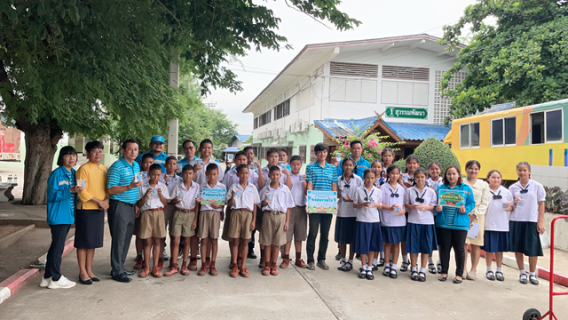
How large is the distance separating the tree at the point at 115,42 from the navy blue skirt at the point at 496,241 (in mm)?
3698

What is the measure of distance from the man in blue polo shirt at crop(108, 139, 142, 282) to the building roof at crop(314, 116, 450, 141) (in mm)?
11930

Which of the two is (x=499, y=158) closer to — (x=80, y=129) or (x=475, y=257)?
(x=475, y=257)

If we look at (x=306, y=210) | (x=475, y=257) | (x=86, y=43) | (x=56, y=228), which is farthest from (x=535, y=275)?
(x=86, y=43)

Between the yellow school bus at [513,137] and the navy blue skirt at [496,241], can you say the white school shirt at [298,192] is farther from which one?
the yellow school bus at [513,137]

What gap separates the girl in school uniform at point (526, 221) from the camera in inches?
231

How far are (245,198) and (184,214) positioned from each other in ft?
2.84

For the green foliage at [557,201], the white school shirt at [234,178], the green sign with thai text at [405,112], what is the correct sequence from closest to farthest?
the white school shirt at [234,178]
the green foliage at [557,201]
the green sign with thai text at [405,112]

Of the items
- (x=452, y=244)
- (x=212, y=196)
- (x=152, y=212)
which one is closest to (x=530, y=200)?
(x=452, y=244)

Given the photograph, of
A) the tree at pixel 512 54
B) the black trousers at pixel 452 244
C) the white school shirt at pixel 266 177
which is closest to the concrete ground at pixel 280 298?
the black trousers at pixel 452 244

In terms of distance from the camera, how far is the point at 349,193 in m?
6.19

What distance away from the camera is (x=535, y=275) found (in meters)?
6.08

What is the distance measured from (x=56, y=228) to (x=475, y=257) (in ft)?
18.6

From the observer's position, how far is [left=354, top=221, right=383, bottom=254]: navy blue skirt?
5852mm

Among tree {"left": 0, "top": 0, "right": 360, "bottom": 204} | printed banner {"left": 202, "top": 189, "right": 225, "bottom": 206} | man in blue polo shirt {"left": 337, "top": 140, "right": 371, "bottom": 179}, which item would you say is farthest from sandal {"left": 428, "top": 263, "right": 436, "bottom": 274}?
tree {"left": 0, "top": 0, "right": 360, "bottom": 204}
